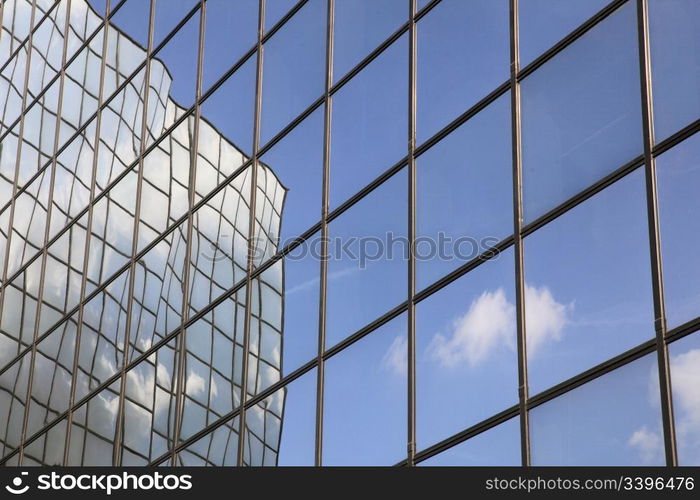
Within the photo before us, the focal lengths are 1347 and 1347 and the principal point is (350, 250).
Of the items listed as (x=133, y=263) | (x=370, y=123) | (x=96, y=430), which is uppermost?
(x=133, y=263)

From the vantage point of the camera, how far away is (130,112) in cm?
3103

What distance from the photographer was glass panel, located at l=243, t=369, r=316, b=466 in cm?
2212

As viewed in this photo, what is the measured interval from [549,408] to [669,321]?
213cm

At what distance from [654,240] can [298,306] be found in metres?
8.32

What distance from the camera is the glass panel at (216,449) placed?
78.6ft

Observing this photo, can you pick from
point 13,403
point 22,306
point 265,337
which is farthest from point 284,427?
point 22,306

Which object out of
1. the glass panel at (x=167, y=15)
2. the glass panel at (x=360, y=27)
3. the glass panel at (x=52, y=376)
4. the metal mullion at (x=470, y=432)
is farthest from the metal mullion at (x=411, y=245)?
the glass panel at (x=52, y=376)

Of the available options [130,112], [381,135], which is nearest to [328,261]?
[381,135]

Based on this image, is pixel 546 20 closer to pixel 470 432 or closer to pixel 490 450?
pixel 470 432

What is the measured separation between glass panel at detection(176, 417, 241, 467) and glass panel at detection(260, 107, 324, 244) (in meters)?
3.45

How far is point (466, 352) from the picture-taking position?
19312 mm

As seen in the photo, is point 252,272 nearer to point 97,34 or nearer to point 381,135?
point 381,135
